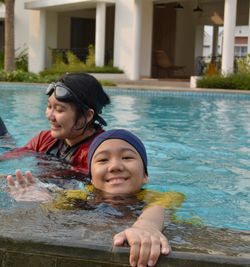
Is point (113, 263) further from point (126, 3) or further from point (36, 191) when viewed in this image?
point (126, 3)

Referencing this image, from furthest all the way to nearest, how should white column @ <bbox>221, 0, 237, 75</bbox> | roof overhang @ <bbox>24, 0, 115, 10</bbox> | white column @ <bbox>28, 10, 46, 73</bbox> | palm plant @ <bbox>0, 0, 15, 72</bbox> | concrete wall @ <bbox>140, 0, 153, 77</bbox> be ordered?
white column @ <bbox>28, 10, 46, 73</bbox> < concrete wall @ <bbox>140, 0, 153, 77</bbox> < roof overhang @ <bbox>24, 0, 115, 10</bbox> < palm plant @ <bbox>0, 0, 15, 72</bbox> < white column @ <bbox>221, 0, 237, 75</bbox>

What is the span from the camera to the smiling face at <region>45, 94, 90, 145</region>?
349 cm

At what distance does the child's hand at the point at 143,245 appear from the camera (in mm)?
1688

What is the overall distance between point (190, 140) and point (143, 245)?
5.67 meters


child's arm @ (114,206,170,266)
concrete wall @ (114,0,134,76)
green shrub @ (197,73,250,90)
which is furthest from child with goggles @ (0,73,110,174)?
concrete wall @ (114,0,134,76)

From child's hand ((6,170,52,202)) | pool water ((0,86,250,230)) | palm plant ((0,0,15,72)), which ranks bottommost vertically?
pool water ((0,86,250,230))

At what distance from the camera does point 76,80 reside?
3.58 metres

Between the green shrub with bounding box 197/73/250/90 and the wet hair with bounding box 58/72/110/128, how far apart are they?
1300cm

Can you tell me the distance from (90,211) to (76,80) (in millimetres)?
1259

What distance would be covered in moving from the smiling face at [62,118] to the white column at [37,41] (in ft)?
71.8

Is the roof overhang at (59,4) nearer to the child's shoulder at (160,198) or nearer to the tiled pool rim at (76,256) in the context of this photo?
the child's shoulder at (160,198)

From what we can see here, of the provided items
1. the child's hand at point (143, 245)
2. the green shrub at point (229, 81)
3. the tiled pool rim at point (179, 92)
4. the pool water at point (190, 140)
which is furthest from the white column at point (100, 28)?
the child's hand at point (143, 245)

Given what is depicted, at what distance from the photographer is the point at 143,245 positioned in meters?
1.71

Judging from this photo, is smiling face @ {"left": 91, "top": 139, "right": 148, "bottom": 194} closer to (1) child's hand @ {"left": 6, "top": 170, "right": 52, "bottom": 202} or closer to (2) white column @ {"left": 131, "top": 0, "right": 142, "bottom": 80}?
(1) child's hand @ {"left": 6, "top": 170, "right": 52, "bottom": 202}
